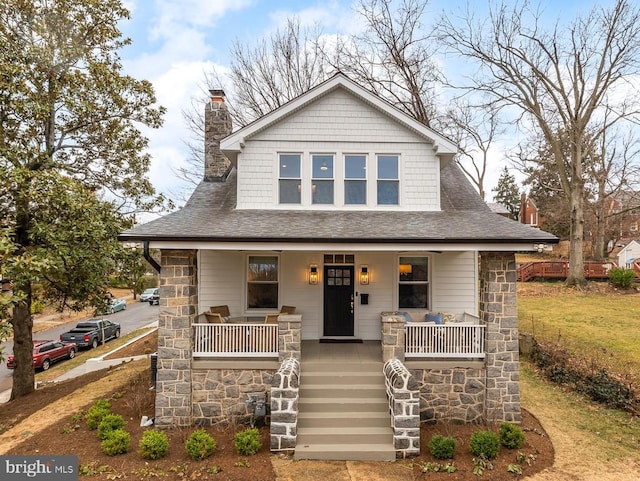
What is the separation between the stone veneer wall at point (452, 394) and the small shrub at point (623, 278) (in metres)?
18.7

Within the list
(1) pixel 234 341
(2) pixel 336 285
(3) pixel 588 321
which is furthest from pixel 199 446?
(3) pixel 588 321

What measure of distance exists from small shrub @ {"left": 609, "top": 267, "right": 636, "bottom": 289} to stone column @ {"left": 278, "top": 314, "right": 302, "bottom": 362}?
21706 mm

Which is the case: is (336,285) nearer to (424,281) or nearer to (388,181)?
(424,281)

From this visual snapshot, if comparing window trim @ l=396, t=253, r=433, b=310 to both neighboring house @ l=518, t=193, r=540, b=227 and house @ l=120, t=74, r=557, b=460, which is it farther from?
neighboring house @ l=518, t=193, r=540, b=227

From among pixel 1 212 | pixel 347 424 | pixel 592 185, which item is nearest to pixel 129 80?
pixel 1 212

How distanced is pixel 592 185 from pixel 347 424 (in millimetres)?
37599

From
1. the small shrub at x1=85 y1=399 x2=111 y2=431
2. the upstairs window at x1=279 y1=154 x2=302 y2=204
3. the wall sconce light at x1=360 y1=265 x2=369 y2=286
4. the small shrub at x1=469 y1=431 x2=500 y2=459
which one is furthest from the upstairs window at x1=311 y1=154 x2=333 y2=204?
the small shrub at x1=85 y1=399 x2=111 y2=431

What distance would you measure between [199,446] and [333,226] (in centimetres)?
486

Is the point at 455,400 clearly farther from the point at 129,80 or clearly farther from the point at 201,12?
the point at 201,12

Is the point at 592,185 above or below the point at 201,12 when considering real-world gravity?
below

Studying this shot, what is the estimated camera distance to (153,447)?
5.98 meters

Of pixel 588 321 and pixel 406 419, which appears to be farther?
pixel 588 321

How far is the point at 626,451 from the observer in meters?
6.32

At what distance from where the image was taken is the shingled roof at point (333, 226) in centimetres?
716
